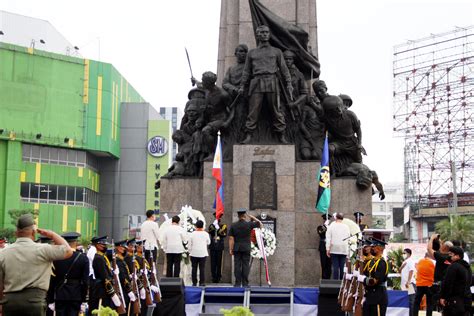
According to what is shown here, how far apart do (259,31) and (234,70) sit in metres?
1.59

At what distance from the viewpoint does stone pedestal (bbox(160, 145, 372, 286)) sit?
63.8 ft

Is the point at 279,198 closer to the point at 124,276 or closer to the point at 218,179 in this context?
the point at 218,179

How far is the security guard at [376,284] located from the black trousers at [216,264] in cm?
739

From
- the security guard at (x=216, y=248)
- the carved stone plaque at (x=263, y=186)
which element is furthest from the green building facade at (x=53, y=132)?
the security guard at (x=216, y=248)

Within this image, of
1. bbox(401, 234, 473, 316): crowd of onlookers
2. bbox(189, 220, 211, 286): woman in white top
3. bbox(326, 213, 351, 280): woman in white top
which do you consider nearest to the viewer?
bbox(401, 234, 473, 316): crowd of onlookers

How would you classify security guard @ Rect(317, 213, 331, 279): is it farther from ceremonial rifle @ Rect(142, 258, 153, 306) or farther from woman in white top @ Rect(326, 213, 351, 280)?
ceremonial rifle @ Rect(142, 258, 153, 306)

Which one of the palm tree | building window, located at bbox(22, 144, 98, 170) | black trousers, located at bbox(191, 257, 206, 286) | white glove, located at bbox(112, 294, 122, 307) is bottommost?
white glove, located at bbox(112, 294, 122, 307)

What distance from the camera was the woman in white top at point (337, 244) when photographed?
16656 millimetres

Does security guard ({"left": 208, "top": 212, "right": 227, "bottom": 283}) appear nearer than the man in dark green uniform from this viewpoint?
No

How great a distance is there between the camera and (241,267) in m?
17.3

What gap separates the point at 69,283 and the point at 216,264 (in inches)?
326

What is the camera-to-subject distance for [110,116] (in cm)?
7619

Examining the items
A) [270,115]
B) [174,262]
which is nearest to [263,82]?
[270,115]

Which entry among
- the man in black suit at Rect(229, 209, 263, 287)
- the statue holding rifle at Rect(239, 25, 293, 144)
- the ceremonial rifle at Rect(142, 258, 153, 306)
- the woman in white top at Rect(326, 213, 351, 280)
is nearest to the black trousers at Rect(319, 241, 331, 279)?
the woman in white top at Rect(326, 213, 351, 280)
